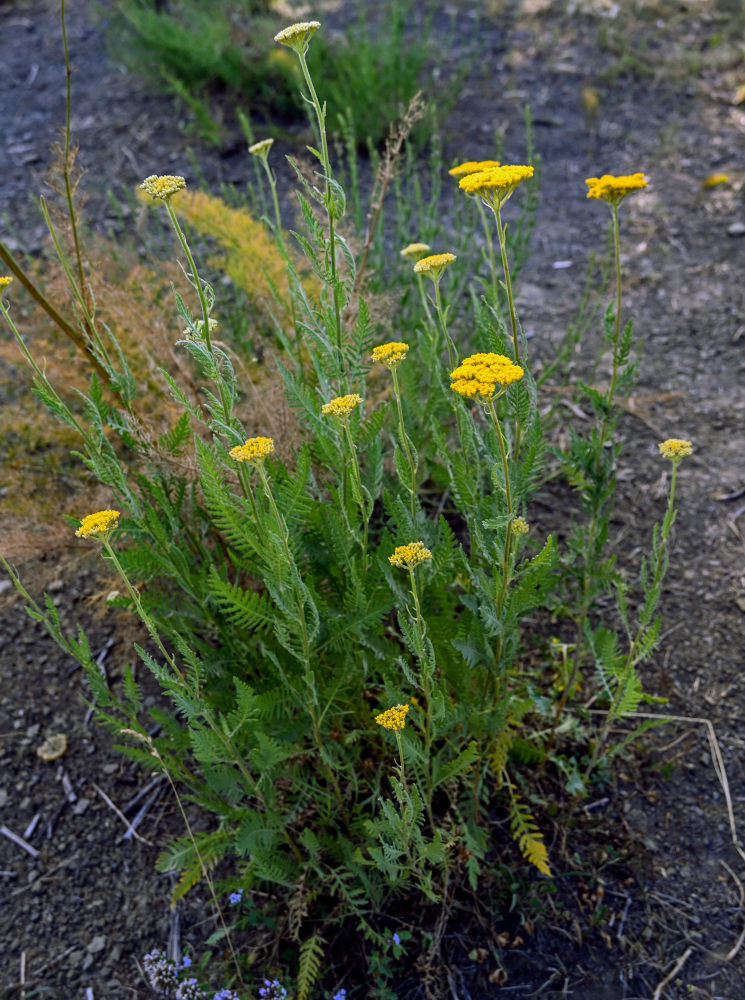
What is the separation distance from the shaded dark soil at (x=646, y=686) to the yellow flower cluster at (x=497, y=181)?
48.5 inches

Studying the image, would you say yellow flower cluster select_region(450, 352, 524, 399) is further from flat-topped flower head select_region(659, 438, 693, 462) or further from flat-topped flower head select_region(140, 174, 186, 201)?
flat-topped flower head select_region(140, 174, 186, 201)

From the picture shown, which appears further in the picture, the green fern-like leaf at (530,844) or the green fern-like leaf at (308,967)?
the green fern-like leaf at (530,844)

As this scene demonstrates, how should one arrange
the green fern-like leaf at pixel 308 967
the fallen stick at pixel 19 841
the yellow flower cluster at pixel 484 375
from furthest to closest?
the fallen stick at pixel 19 841
the green fern-like leaf at pixel 308 967
the yellow flower cluster at pixel 484 375

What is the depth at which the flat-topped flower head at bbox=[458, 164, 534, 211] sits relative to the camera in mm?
1279

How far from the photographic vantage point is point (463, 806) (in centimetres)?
176

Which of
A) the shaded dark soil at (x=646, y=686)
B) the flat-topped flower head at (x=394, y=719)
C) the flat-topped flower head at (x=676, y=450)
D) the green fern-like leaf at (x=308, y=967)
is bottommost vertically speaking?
the shaded dark soil at (x=646, y=686)

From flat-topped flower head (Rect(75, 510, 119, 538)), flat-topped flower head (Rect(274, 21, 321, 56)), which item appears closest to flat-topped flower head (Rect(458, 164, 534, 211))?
flat-topped flower head (Rect(274, 21, 321, 56))

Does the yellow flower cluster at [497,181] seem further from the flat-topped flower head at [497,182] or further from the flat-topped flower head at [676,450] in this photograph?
the flat-topped flower head at [676,450]

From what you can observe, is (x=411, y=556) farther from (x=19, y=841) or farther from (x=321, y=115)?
(x=19, y=841)

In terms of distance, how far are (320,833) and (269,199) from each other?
3661mm

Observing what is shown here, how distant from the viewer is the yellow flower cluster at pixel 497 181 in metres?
1.28

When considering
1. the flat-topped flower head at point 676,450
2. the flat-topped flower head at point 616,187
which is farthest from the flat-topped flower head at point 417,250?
the flat-topped flower head at point 676,450

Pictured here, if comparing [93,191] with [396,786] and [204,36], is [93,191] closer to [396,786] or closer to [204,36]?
[204,36]

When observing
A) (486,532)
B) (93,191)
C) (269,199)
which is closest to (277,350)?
(486,532)
